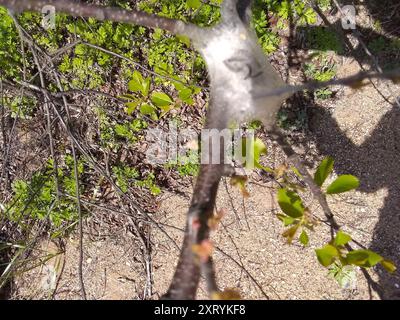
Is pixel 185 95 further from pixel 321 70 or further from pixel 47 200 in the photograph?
pixel 47 200

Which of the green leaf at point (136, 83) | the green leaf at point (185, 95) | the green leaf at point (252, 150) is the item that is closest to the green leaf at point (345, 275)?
the green leaf at point (252, 150)

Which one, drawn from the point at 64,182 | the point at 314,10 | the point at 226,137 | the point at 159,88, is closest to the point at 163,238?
the point at 64,182

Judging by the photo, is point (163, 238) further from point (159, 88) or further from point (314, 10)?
point (314, 10)

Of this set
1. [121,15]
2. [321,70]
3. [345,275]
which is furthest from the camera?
[321,70]

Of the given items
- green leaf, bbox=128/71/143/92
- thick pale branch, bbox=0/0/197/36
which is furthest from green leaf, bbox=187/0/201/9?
thick pale branch, bbox=0/0/197/36

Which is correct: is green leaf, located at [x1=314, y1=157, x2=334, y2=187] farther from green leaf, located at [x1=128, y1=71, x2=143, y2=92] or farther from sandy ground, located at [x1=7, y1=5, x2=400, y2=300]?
green leaf, located at [x1=128, y1=71, x2=143, y2=92]

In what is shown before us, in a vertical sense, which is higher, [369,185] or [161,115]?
[161,115]

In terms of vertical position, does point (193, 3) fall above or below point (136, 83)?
above

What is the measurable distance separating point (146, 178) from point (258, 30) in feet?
3.41

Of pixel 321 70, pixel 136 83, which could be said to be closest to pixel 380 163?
pixel 321 70

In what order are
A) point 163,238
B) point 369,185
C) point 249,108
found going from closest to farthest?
1. point 249,108
2. point 369,185
3. point 163,238

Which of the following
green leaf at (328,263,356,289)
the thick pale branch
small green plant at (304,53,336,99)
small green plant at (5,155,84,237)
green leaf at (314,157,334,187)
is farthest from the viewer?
small green plant at (5,155,84,237)

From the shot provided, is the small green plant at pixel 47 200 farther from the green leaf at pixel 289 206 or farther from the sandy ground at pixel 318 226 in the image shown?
the green leaf at pixel 289 206

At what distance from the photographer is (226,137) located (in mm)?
1510
